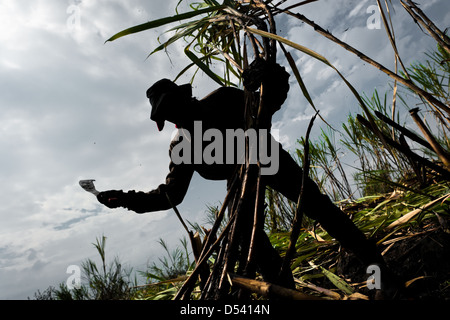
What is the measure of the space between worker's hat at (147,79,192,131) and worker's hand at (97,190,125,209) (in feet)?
0.84

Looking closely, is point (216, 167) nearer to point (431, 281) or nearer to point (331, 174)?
point (431, 281)

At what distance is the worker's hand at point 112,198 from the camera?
3.13ft

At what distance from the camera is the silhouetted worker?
1011 mm

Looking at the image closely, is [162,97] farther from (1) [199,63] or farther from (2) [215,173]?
(2) [215,173]

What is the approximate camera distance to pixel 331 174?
288cm

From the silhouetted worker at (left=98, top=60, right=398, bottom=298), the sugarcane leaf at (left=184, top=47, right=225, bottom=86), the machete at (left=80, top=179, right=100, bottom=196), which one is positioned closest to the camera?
the machete at (left=80, top=179, right=100, bottom=196)

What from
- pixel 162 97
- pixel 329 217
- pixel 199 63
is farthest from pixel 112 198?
pixel 329 217

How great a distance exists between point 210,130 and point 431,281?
3.34 ft

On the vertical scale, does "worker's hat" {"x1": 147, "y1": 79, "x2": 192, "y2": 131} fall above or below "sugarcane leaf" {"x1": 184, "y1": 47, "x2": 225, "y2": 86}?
below

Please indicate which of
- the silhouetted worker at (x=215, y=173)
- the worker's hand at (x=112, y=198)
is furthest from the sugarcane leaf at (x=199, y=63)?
the worker's hand at (x=112, y=198)

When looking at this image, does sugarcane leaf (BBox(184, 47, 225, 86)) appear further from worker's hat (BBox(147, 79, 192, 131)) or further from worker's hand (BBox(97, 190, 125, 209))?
worker's hand (BBox(97, 190, 125, 209))

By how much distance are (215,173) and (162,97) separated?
0.37 meters

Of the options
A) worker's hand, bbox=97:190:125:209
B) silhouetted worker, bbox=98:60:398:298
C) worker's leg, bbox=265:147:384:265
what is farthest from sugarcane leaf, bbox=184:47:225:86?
worker's hand, bbox=97:190:125:209

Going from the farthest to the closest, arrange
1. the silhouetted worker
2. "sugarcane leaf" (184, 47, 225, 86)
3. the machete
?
"sugarcane leaf" (184, 47, 225, 86) → the silhouetted worker → the machete
